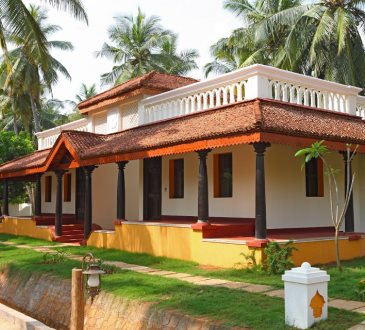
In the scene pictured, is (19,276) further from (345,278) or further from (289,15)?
(289,15)

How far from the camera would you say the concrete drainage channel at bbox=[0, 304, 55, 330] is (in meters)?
7.65

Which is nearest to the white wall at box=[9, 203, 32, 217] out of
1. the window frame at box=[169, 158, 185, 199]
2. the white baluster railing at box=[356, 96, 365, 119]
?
the window frame at box=[169, 158, 185, 199]

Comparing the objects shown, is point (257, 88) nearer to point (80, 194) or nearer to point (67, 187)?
point (80, 194)

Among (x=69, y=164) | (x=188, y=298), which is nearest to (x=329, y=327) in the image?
(x=188, y=298)

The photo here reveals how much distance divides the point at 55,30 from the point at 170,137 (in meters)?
24.2

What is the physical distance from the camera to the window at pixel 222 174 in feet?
41.4

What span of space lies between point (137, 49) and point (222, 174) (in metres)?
23.6

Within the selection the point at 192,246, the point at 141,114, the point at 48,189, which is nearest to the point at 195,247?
the point at 192,246

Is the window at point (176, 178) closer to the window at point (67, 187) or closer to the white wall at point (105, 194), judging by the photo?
the white wall at point (105, 194)

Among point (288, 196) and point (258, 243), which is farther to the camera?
point (288, 196)

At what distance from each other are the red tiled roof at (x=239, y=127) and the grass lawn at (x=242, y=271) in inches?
96.1

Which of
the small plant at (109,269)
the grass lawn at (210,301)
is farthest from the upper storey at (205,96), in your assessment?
the grass lawn at (210,301)

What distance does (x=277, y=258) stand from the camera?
8844 millimetres

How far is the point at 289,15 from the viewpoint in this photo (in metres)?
22.8
